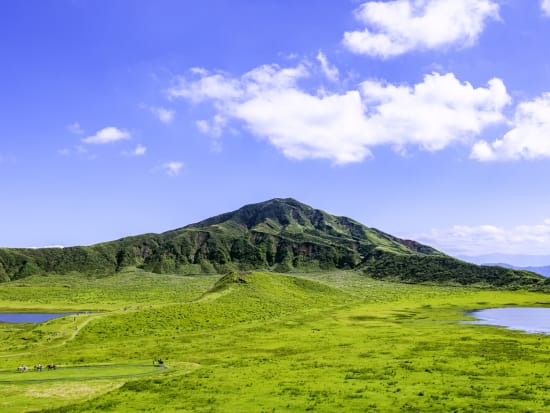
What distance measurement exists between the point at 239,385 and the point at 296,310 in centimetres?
11034

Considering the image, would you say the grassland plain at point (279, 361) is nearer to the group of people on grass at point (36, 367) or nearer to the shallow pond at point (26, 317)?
the group of people on grass at point (36, 367)

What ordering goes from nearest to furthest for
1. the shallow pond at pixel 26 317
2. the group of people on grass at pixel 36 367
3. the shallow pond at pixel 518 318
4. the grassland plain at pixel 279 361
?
the grassland plain at pixel 279 361
the group of people on grass at pixel 36 367
the shallow pond at pixel 518 318
the shallow pond at pixel 26 317

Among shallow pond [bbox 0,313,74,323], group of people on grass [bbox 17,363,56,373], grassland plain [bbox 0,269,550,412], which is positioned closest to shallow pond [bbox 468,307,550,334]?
grassland plain [bbox 0,269,550,412]

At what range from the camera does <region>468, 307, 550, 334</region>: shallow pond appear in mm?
120625

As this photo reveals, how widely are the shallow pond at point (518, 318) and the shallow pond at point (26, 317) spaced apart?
155803 mm

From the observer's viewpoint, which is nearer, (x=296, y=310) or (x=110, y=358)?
(x=110, y=358)

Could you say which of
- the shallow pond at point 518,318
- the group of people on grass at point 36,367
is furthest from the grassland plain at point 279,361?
the shallow pond at point 518,318

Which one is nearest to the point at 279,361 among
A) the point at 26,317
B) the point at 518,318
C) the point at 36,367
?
the point at 36,367

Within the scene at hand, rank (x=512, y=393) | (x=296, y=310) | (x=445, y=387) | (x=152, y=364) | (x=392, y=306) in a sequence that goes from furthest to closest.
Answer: (x=392, y=306), (x=296, y=310), (x=152, y=364), (x=445, y=387), (x=512, y=393)

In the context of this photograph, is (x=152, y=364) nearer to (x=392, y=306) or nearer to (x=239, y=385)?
(x=239, y=385)

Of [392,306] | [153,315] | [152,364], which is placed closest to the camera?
[152,364]

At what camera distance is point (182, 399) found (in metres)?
55.9

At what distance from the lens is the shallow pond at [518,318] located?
121 meters

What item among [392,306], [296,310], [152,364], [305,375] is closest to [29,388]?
[152,364]
